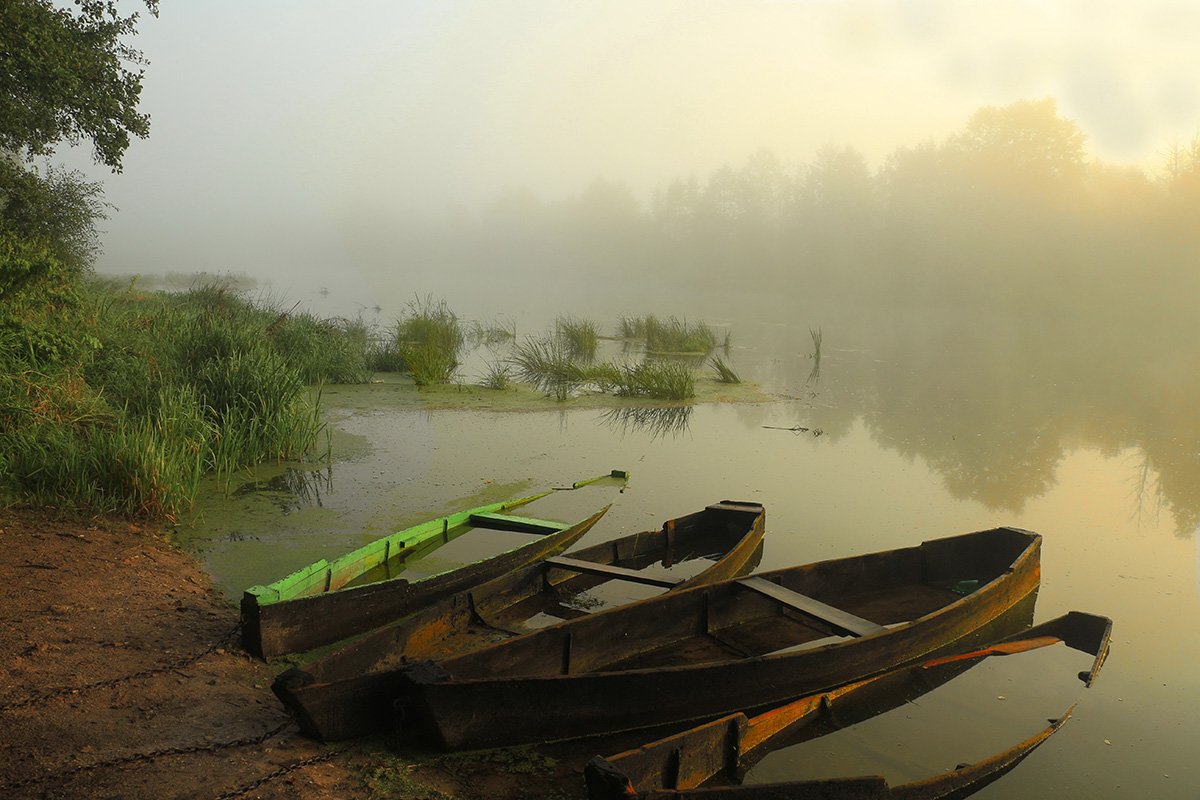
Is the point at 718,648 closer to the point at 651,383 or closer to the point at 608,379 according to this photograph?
the point at 651,383

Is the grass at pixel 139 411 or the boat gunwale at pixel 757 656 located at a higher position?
the grass at pixel 139 411

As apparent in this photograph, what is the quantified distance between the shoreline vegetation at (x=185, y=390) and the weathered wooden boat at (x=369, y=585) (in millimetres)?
1616

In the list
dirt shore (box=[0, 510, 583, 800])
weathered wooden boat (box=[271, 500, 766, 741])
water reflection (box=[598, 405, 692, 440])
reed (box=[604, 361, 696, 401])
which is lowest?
dirt shore (box=[0, 510, 583, 800])

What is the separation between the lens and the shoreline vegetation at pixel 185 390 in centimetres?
523

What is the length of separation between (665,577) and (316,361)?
775 centimetres

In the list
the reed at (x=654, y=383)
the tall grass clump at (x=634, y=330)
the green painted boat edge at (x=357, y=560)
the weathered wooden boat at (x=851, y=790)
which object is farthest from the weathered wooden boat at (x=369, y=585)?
the tall grass clump at (x=634, y=330)

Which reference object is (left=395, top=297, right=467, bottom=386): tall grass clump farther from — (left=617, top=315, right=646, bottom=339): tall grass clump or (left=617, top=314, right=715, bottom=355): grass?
(left=617, top=315, right=646, bottom=339): tall grass clump

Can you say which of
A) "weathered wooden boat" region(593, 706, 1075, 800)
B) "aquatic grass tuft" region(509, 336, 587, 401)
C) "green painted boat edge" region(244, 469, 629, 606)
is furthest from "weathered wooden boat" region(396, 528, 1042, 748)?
"aquatic grass tuft" region(509, 336, 587, 401)

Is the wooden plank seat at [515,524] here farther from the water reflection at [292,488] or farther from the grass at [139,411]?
the grass at [139,411]

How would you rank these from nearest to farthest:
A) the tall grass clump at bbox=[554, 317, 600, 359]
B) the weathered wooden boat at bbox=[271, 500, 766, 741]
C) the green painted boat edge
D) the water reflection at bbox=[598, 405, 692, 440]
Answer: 1. the weathered wooden boat at bbox=[271, 500, 766, 741]
2. the green painted boat edge
3. the water reflection at bbox=[598, 405, 692, 440]
4. the tall grass clump at bbox=[554, 317, 600, 359]

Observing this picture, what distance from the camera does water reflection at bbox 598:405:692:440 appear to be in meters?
9.40

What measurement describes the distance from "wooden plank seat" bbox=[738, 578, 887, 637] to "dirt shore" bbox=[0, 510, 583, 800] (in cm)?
137

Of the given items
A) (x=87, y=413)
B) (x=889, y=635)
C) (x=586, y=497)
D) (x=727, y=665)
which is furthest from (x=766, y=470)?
(x=87, y=413)

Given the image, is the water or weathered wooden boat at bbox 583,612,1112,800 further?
the water
